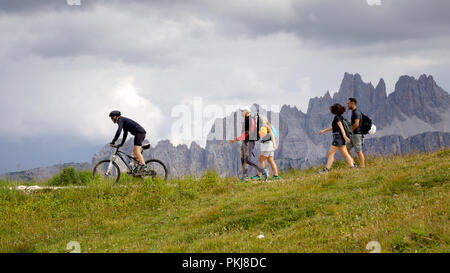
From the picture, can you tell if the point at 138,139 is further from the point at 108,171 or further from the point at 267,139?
the point at 267,139

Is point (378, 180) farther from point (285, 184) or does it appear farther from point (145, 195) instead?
point (145, 195)

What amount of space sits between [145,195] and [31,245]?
15.4 feet

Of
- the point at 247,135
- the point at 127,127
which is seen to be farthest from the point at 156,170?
the point at 247,135

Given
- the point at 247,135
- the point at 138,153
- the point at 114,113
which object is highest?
the point at 114,113

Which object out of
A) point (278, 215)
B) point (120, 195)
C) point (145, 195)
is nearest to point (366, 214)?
point (278, 215)

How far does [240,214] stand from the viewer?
1243 cm

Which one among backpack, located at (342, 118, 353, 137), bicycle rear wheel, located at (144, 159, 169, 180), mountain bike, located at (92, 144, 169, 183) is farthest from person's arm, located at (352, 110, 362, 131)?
mountain bike, located at (92, 144, 169, 183)

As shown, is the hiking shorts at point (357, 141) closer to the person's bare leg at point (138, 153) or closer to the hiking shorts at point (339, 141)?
the hiking shorts at point (339, 141)

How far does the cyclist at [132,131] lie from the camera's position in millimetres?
17562

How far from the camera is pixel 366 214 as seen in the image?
1005 cm

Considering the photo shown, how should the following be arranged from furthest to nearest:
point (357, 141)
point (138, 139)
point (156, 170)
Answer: point (357, 141) → point (156, 170) → point (138, 139)

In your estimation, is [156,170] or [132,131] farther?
[156,170]

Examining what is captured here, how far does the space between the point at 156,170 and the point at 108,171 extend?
1.97m
